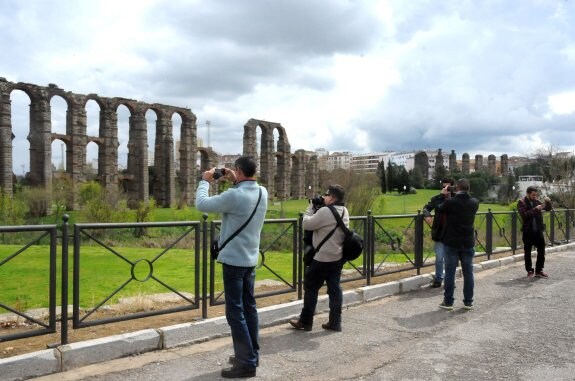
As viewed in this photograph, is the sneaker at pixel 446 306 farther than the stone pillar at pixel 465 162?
No

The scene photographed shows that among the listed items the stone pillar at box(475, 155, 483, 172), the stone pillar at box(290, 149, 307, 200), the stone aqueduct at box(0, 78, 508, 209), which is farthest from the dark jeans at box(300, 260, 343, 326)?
the stone pillar at box(475, 155, 483, 172)

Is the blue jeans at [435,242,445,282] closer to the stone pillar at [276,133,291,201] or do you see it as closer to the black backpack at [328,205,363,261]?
the black backpack at [328,205,363,261]

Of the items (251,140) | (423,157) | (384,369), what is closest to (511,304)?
(384,369)

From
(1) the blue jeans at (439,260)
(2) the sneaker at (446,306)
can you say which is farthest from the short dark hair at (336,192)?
(1) the blue jeans at (439,260)

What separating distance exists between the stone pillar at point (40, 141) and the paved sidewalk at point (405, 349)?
134 feet

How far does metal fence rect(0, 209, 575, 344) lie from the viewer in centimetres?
527

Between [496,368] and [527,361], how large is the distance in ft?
1.60

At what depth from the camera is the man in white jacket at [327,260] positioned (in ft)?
20.2

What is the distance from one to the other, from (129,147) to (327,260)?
1854 inches

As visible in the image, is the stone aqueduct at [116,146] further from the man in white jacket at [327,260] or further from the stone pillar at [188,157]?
the man in white jacket at [327,260]

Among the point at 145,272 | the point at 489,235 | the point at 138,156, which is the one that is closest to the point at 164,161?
the point at 138,156

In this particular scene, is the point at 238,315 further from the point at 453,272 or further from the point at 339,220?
the point at 453,272

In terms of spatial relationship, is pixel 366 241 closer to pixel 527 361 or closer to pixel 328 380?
pixel 527 361

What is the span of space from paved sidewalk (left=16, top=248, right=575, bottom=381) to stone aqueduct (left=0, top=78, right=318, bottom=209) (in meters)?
34.3
